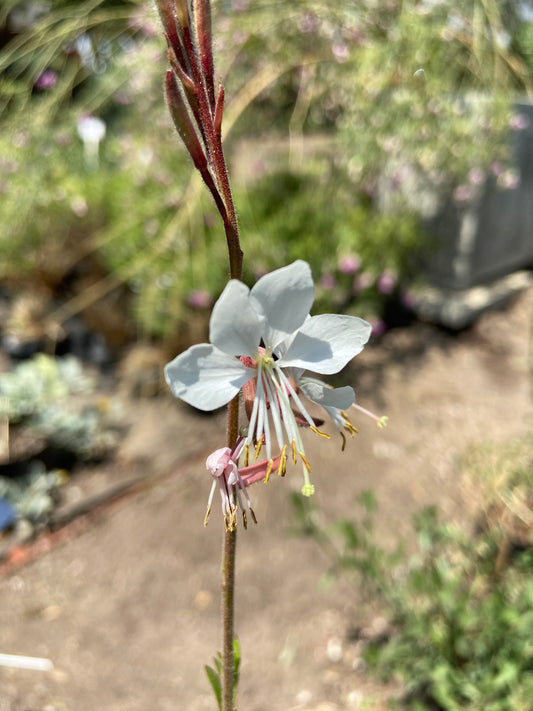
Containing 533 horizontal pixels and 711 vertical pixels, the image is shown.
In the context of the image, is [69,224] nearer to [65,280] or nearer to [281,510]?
[65,280]

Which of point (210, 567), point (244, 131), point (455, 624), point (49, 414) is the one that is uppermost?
point (244, 131)

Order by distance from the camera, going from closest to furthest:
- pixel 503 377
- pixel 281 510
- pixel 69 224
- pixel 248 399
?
pixel 248 399
pixel 281 510
pixel 503 377
pixel 69 224

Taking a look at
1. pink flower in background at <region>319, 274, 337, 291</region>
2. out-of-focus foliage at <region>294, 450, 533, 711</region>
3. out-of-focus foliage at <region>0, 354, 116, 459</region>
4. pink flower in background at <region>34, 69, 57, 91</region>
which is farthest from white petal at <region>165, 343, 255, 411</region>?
pink flower in background at <region>34, 69, 57, 91</region>

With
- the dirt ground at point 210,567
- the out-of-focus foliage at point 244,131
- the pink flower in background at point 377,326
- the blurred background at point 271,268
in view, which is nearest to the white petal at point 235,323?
the blurred background at point 271,268

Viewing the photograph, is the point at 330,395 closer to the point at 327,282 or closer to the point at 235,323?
the point at 235,323

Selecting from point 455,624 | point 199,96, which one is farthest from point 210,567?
point 199,96

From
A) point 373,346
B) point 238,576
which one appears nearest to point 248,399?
point 238,576

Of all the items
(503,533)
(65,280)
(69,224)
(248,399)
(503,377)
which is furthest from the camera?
(65,280)
